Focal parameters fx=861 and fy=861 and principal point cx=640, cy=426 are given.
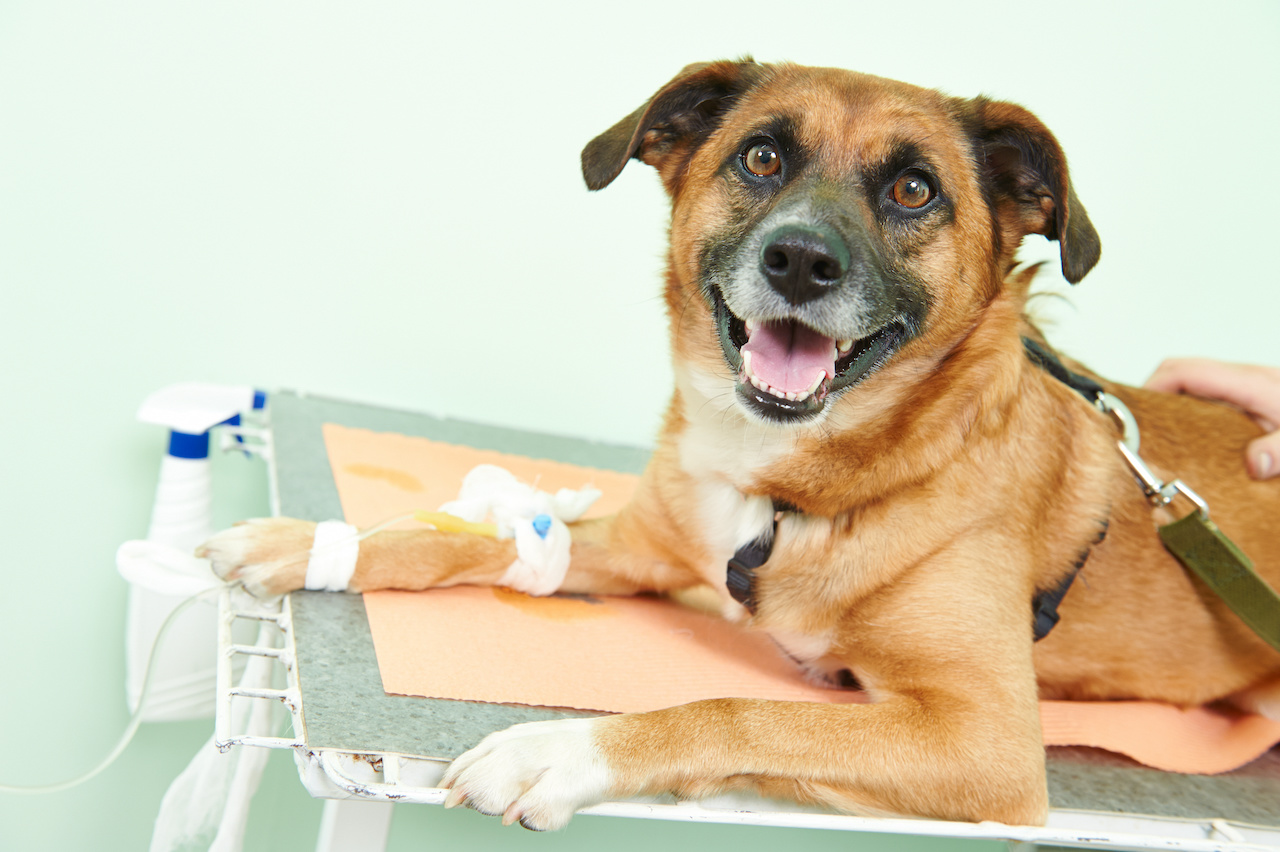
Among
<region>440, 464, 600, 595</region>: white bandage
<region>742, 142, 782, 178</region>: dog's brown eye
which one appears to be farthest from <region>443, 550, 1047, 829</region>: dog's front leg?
<region>742, 142, 782, 178</region>: dog's brown eye

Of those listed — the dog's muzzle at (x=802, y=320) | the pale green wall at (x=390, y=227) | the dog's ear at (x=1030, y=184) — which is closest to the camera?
the dog's muzzle at (x=802, y=320)

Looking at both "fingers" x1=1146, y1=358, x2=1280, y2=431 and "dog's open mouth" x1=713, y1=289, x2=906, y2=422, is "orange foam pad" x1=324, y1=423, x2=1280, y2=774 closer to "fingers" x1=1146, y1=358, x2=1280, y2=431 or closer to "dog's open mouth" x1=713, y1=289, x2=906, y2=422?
"dog's open mouth" x1=713, y1=289, x2=906, y2=422

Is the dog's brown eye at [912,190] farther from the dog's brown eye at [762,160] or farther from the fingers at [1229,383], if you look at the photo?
the fingers at [1229,383]

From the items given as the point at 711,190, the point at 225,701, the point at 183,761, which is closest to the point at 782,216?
the point at 711,190

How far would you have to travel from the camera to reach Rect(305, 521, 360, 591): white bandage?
1508mm

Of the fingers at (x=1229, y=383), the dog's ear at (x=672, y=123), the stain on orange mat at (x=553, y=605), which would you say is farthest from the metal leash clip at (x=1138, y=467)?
the stain on orange mat at (x=553, y=605)

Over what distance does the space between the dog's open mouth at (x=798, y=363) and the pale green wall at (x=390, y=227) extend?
921 mm

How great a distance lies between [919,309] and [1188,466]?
84 centimetres

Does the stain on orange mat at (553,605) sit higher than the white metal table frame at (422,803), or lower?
lower

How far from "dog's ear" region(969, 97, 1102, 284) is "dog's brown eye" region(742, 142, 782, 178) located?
39 centimetres

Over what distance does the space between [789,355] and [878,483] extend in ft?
0.91

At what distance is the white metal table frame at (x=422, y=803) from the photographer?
1.01 meters

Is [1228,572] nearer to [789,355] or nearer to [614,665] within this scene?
[789,355]

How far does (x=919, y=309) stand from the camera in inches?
59.8
